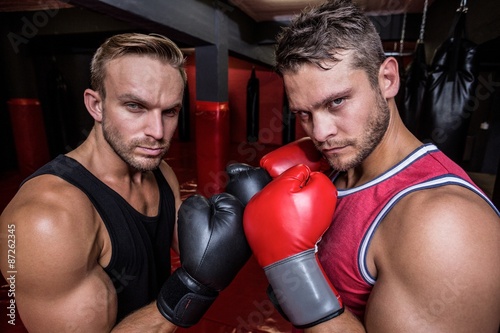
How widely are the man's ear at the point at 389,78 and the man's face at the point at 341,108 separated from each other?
41mm

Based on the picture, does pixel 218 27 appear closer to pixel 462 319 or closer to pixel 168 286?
pixel 168 286

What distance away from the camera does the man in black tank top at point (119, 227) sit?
103cm

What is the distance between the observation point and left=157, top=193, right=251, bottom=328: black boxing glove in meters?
1.17

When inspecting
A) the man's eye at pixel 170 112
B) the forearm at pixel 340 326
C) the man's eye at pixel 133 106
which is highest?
the man's eye at pixel 133 106

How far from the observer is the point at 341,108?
1129 millimetres

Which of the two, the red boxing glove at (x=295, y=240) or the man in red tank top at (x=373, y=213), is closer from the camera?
the man in red tank top at (x=373, y=213)

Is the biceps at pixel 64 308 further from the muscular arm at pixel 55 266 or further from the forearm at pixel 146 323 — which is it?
the forearm at pixel 146 323

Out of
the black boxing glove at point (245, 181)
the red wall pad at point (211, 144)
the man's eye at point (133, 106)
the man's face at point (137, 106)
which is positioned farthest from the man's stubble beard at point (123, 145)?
the red wall pad at point (211, 144)

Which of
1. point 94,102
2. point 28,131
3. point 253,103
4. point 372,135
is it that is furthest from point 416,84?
point 28,131

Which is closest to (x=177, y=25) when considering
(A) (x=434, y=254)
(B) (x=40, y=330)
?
(B) (x=40, y=330)

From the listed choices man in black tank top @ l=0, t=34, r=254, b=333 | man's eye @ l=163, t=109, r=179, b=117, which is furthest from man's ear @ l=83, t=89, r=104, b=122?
man's eye @ l=163, t=109, r=179, b=117

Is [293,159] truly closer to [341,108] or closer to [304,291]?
[341,108]

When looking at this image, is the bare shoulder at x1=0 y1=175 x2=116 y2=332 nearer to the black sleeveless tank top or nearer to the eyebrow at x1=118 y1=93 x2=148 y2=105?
the black sleeveless tank top

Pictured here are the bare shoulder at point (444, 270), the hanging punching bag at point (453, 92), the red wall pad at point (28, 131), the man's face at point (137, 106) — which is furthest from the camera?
the red wall pad at point (28, 131)
